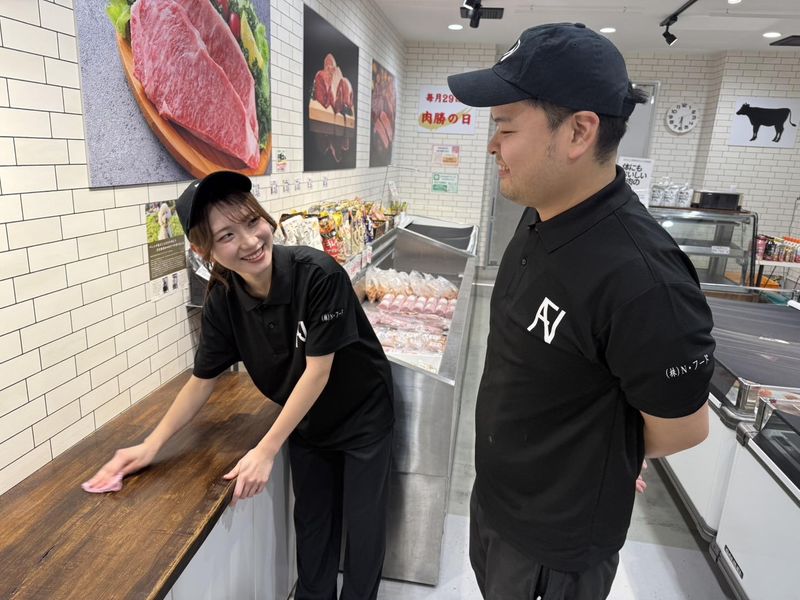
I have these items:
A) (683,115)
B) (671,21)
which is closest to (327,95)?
(671,21)

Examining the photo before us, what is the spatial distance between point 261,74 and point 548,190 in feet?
7.49

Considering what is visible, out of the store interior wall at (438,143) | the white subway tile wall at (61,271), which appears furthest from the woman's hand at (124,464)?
the store interior wall at (438,143)

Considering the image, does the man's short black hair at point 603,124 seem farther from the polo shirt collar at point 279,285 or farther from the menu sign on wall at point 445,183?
the menu sign on wall at point 445,183

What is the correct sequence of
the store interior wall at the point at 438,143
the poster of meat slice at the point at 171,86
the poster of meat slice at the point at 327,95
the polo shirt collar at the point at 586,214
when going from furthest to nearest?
1. the store interior wall at the point at 438,143
2. the poster of meat slice at the point at 327,95
3. the poster of meat slice at the point at 171,86
4. the polo shirt collar at the point at 586,214

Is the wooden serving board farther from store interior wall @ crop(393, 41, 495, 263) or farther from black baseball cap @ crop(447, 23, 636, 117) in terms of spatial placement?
store interior wall @ crop(393, 41, 495, 263)

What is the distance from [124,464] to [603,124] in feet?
5.13

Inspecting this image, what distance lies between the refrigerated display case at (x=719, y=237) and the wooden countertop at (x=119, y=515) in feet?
14.3

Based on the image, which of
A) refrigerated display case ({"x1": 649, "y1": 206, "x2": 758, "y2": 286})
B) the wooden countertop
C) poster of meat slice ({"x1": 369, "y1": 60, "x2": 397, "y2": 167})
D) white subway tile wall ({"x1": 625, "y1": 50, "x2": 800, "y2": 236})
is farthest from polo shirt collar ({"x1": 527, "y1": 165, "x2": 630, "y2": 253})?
white subway tile wall ({"x1": 625, "y1": 50, "x2": 800, "y2": 236})

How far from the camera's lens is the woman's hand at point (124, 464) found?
4.95ft

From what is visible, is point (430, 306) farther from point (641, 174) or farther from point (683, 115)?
point (683, 115)

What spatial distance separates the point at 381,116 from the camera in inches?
243

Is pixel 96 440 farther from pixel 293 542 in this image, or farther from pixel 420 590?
pixel 420 590

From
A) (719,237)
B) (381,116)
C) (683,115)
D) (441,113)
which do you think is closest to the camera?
(719,237)

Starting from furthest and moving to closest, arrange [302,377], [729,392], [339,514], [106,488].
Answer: [729,392] → [339,514] → [302,377] → [106,488]
